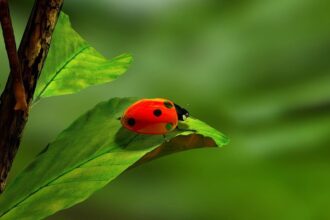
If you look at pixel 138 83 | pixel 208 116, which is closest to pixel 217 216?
pixel 208 116

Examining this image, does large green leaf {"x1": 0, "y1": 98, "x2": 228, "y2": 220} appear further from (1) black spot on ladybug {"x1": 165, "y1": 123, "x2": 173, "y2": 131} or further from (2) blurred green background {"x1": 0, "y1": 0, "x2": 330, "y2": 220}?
(2) blurred green background {"x1": 0, "y1": 0, "x2": 330, "y2": 220}

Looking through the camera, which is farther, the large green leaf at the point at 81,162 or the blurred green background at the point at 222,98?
the blurred green background at the point at 222,98

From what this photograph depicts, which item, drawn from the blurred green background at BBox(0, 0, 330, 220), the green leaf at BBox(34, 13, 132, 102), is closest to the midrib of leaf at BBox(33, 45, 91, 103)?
the green leaf at BBox(34, 13, 132, 102)

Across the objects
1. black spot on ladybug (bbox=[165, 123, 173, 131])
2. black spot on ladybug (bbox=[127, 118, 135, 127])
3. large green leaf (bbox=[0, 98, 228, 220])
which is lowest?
large green leaf (bbox=[0, 98, 228, 220])

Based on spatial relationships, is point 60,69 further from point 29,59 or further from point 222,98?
point 222,98

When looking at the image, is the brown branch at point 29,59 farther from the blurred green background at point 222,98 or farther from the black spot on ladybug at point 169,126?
the blurred green background at point 222,98

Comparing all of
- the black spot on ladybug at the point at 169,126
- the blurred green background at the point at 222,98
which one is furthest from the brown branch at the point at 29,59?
the blurred green background at the point at 222,98
